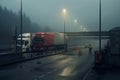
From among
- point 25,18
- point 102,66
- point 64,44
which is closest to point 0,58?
point 102,66

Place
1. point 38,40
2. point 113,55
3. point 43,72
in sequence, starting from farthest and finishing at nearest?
point 38,40, point 113,55, point 43,72

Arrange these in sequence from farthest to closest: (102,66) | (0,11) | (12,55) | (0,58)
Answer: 1. (0,11)
2. (12,55)
3. (0,58)
4. (102,66)

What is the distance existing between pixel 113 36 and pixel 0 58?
10.8 m

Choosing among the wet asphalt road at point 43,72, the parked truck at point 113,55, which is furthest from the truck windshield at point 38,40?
the parked truck at point 113,55

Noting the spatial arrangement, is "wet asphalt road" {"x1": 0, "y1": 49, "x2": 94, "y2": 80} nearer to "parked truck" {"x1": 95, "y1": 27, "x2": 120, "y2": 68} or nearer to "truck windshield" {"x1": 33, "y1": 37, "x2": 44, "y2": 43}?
"parked truck" {"x1": 95, "y1": 27, "x2": 120, "y2": 68}

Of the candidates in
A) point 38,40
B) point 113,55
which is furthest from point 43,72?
point 38,40

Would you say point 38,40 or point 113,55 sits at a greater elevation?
point 38,40

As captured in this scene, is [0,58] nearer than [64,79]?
No

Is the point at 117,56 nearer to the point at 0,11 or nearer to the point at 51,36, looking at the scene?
the point at 51,36

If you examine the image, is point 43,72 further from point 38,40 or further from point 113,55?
point 38,40

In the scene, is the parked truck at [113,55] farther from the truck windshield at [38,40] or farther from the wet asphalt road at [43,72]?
the truck windshield at [38,40]

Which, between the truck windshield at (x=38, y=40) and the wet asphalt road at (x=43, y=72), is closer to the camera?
the wet asphalt road at (x=43, y=72)

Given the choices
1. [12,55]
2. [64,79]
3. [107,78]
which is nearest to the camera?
[64,79]

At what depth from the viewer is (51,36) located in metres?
59.7
